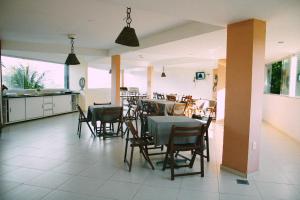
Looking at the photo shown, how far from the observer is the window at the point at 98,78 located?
38.0 ft

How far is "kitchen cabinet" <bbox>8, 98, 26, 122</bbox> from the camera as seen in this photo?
6578 mm

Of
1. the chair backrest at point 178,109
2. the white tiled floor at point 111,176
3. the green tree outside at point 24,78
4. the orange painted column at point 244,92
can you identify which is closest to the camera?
the white tiled floor at point 111,176

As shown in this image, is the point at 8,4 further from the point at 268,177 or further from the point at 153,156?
the point at 268,177

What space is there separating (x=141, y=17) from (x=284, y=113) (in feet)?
17.2

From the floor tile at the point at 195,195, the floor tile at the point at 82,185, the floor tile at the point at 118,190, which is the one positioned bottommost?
the floor tile at the point at 195,195

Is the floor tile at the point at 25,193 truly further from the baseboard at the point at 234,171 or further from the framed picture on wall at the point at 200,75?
the framed picture on wall at the point at 200,75

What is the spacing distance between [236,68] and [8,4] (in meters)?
3.72

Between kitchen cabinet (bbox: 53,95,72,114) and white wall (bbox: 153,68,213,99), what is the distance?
682 centimetres

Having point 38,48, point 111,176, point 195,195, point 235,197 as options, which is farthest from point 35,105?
point 235,197

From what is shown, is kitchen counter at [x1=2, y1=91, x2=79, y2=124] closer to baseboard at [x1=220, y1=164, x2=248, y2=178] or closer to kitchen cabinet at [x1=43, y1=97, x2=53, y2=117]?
kitchen cabinet at [x1=43, y1=97, x2=53, y2=117]

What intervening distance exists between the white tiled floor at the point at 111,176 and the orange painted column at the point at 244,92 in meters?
0.32

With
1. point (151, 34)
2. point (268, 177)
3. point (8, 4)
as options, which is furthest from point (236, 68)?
point (8, 4)

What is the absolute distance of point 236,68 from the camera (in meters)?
3.28

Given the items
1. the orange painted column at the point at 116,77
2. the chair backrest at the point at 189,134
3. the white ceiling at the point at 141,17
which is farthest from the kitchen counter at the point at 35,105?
the chair backrest at the point at 189,134
